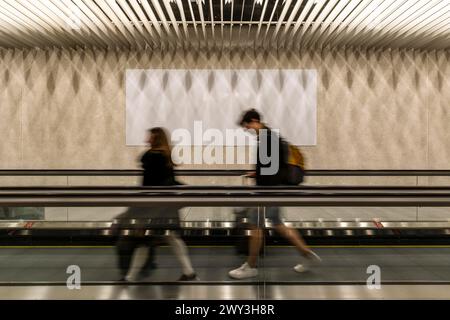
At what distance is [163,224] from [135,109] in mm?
9640

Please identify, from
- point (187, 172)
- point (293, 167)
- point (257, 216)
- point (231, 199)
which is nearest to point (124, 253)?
point (231, 199)

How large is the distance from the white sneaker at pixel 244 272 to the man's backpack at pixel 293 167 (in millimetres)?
1475

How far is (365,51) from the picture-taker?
42.2 feet

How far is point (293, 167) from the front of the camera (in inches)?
198

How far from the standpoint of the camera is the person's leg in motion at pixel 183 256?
359cm

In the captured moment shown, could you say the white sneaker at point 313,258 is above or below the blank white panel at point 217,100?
below

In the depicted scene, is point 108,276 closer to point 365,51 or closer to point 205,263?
point 205,263

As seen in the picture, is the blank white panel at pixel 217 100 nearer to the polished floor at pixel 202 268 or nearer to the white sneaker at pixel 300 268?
the polished floor at pixel 202 268

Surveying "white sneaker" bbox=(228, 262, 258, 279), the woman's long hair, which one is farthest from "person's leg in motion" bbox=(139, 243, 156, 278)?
the woman's long hair

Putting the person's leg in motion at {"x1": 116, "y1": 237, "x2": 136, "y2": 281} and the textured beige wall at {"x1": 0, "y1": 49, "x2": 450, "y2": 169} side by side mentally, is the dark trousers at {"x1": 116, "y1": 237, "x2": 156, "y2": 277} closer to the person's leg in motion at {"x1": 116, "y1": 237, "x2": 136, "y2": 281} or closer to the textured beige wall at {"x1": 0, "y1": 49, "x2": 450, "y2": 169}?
the person's leg in motion at {"x1": 116, "y1": 237, "x2": 136, "y2": 281}

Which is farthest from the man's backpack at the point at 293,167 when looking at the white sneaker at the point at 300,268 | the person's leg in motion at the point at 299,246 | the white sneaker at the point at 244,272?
the white sneaker at the point at 244,272

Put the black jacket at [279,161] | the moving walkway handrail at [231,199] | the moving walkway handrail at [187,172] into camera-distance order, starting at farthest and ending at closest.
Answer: the moving walkway handrail at [187,172]
the black jacket at [279,161]
the moving walkway handrail at [231,199]

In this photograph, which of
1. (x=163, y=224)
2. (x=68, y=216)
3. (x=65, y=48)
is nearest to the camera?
(x=163, y=224)
